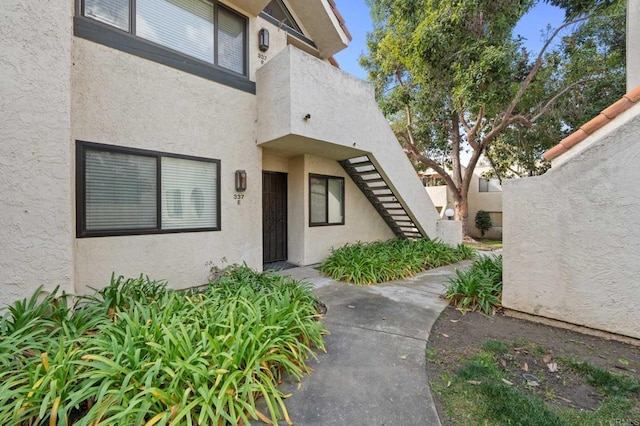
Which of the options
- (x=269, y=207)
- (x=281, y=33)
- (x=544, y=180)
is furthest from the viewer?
(x=269, y=207)

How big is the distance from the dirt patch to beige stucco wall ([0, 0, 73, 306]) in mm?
4306

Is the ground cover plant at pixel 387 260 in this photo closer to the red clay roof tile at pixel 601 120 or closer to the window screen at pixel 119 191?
the red clay roof tile at pixel 601 120

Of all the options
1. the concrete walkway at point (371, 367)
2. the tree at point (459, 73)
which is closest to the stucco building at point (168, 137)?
the tree at point (459, 73)

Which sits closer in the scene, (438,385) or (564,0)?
(438,385)

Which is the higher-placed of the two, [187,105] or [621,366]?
[187,105]

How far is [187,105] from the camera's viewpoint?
196 inches

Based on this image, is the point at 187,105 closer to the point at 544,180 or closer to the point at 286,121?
the point at 286,121

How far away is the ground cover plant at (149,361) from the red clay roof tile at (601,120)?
414 cm

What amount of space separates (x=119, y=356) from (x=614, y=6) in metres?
13.0

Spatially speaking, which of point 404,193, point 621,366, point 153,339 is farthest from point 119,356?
point 404,193

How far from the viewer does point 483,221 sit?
16547 millimetres

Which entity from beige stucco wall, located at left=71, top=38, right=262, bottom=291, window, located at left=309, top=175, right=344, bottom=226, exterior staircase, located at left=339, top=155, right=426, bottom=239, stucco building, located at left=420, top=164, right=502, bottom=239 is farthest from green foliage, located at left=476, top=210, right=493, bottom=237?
beige stucco wall, located at left=71, top=38, right=262, bottom=291

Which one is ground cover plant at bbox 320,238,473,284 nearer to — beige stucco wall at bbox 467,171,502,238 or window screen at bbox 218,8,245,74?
window screen at bbox 218,8,245,74

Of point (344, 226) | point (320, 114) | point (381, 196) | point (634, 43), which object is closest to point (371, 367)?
point (320, 114)
